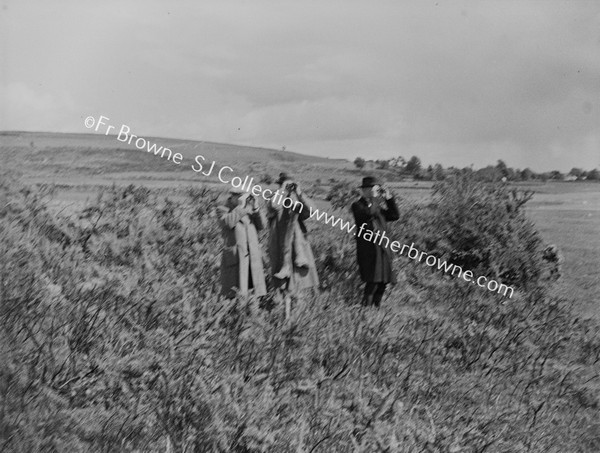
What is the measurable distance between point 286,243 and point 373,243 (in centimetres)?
86

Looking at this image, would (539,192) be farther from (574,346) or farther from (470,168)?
(574,346)

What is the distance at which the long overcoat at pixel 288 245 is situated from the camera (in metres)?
7.58

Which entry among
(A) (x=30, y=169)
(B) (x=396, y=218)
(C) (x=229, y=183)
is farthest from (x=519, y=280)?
(A) (x=30, y=169)

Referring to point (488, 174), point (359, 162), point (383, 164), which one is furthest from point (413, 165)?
point (488, 174)

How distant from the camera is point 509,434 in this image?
6758 mm

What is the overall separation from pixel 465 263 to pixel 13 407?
200 inches

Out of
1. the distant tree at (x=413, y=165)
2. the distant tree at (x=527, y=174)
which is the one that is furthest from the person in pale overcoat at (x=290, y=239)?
the distant tree at (x=527, y=174)

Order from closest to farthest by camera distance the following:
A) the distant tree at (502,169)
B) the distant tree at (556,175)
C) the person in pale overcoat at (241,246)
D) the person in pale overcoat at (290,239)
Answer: the person in pale overcoat at (241,246) → the person in pale overcoat at (290,239) → the distant tree at (502,169) → the distant tree at (556,175)

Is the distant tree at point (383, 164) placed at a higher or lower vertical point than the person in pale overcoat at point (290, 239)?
higher

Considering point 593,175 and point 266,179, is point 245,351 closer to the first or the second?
point 266,179

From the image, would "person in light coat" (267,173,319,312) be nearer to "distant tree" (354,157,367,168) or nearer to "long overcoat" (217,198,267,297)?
"long overcoat" (217,198,267,297)

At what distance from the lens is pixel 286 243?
7594mm

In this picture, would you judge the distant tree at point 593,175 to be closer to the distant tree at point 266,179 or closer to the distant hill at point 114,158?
the distant hill at point 114,158

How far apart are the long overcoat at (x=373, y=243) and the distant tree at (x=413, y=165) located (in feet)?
1.77
